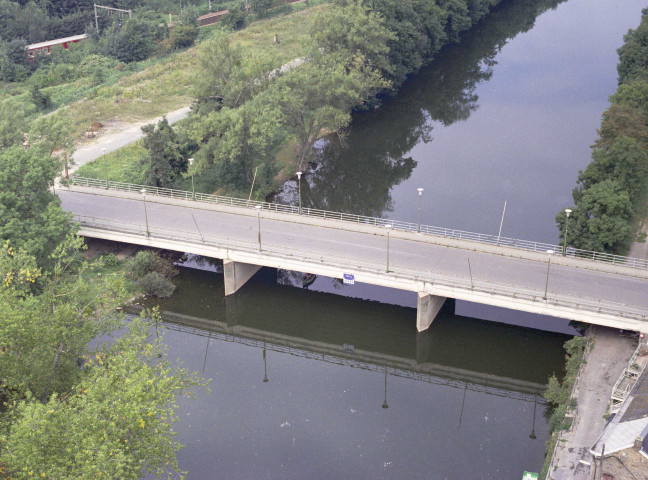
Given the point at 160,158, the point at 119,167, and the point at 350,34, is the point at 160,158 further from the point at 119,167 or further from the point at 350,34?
the point at 350,34

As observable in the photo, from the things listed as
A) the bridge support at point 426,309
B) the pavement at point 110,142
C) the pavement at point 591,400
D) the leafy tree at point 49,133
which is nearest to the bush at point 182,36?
the pavement at point 110,142

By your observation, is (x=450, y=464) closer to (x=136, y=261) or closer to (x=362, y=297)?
(x=362, y=297)

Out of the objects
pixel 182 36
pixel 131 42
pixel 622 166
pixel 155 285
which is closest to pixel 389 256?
pixel 155 285

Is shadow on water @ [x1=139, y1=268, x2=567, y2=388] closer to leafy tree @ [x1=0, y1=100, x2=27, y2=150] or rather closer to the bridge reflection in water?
the bridge reflection in water

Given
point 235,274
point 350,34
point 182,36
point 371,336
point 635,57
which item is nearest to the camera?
point 371,336

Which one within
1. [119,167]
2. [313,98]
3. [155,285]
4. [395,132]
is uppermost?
[313,98]

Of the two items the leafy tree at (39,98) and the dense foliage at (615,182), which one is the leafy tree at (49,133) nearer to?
the leafy tree at (39,98)
